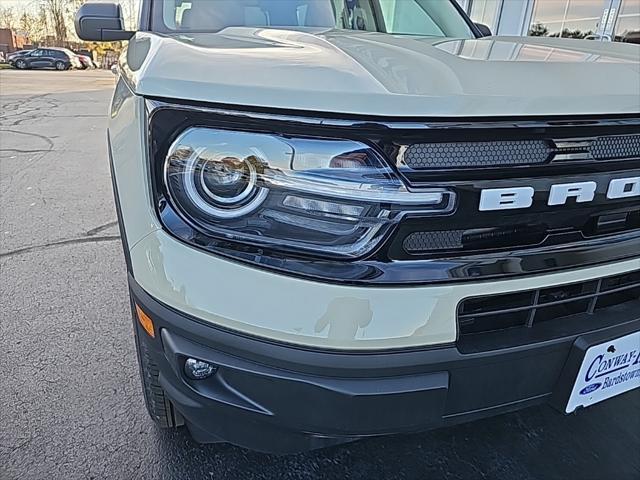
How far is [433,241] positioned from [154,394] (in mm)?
948

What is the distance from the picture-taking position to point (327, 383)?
3.28 ft

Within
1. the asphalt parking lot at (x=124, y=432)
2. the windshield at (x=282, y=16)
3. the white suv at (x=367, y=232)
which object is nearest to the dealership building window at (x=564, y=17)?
the windshield at (x=282, y=16)

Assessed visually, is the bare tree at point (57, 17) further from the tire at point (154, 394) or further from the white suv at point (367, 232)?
the white suv at point (367, 232)

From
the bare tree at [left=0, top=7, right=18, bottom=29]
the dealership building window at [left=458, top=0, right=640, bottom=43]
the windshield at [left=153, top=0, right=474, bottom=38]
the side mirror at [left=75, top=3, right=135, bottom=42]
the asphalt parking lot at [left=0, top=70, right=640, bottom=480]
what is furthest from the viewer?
the bare tree at [left=0, top=7, right=18, bottom=29]

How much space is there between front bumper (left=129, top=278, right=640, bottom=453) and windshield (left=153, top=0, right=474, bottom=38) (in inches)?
58.6

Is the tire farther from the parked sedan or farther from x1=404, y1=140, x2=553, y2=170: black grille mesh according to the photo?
the parked sedan

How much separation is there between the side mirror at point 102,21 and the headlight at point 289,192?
1.81 meters

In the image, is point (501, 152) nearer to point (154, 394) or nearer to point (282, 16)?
point (154, 394)

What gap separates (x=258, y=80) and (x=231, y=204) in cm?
25

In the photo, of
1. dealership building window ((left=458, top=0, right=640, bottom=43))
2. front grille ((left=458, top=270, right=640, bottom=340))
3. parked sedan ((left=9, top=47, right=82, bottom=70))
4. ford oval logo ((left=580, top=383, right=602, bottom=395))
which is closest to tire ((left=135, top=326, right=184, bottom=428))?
front grille ((left=458, top=270, right=640, bottom=340))

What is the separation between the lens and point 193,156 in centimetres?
101

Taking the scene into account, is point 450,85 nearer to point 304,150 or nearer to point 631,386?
point 304,150

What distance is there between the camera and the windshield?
2.19m

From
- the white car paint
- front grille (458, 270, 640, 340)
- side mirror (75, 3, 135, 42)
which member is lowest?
front grille (458, 270, 640, 340)
